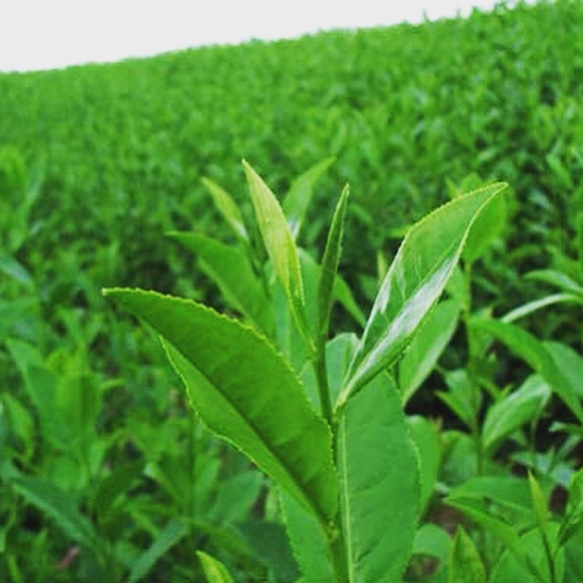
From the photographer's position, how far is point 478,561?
852 millimetres

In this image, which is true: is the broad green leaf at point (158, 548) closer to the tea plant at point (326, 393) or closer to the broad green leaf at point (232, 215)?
the broad green leaf at point (232, 215)

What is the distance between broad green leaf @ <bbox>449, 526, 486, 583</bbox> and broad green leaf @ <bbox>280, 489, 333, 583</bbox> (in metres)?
0.09

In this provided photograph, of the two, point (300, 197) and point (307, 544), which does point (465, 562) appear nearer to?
point (307, 544)

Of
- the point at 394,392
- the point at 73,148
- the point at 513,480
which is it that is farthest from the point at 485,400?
the point at 73,148

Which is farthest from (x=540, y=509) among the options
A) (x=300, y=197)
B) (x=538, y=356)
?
(x=300, y=197)

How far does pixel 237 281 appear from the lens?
1.17 metres

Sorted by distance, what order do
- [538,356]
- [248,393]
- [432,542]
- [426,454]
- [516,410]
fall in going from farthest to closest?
[516,410] < [432,542] < [426,454] < [538,356] < [248,393]

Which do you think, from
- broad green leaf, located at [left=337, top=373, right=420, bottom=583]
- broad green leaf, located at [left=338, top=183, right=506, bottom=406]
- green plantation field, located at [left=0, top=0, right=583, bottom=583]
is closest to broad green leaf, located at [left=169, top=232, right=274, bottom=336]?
green plantation field, located at [left=0, top=0, right=583, bottom=583]

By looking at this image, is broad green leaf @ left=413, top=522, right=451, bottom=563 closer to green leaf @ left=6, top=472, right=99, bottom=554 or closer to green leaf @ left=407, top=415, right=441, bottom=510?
green leaf @ left=407, top=415, right=441, bottom=510

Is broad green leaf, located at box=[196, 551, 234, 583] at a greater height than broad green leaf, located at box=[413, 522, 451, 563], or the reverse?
broad green leaf, located at box=[196, 551, 234, 583]

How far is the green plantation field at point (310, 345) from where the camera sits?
73 cm

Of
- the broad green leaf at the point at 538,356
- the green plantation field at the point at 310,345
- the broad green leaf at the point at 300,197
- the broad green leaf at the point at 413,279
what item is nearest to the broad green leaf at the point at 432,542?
the green plantation field at the point at 310,345

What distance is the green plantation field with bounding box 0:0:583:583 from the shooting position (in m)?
0.73

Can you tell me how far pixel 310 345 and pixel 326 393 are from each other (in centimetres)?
4
